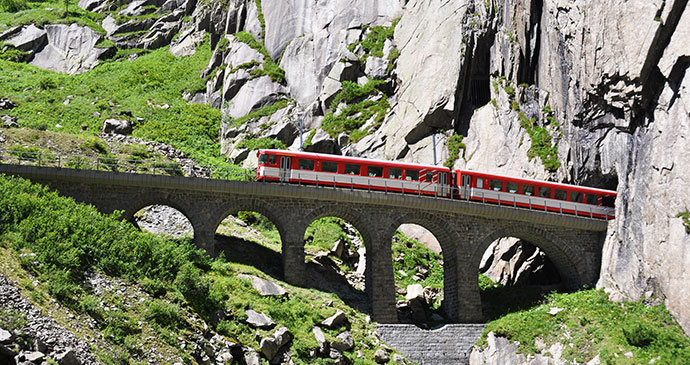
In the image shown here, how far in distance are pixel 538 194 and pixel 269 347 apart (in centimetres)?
2037

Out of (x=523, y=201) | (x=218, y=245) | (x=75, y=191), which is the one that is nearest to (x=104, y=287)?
(x=75, y=191)

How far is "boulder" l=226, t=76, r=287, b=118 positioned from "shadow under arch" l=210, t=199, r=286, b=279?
27.3m

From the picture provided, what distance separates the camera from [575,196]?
37531 mm

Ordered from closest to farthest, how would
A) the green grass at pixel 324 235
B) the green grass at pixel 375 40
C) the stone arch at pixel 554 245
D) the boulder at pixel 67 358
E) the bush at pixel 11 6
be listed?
the boulder at pixel 67 358 → the stone arch at pixel 554 245 → the green grass at pixel 324 235 → the green grass at pixel 375 40 → the bush at pixel 11 6

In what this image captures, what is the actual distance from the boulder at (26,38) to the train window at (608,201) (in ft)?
245

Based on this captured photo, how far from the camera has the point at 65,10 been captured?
9006 cm

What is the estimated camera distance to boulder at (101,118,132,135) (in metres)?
56.2

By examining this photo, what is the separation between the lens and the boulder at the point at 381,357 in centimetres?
2795

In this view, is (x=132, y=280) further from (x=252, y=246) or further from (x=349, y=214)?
(x=349, y=214)

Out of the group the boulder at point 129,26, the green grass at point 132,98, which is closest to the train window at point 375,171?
the green grass at point 132,98

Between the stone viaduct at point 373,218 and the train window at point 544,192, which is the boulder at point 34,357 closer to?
the stone viaduct at point 373,218

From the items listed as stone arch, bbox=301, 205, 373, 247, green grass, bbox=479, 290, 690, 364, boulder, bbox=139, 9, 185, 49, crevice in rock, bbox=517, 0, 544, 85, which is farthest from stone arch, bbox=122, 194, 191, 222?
boulder, bbox=139, 9, 185, 49

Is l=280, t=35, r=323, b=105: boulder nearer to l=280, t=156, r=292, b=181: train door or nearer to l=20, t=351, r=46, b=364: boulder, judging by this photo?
l=280, t=156, r=292, b=181: train door

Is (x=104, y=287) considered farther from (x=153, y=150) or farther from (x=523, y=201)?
(x=153, y=150)
